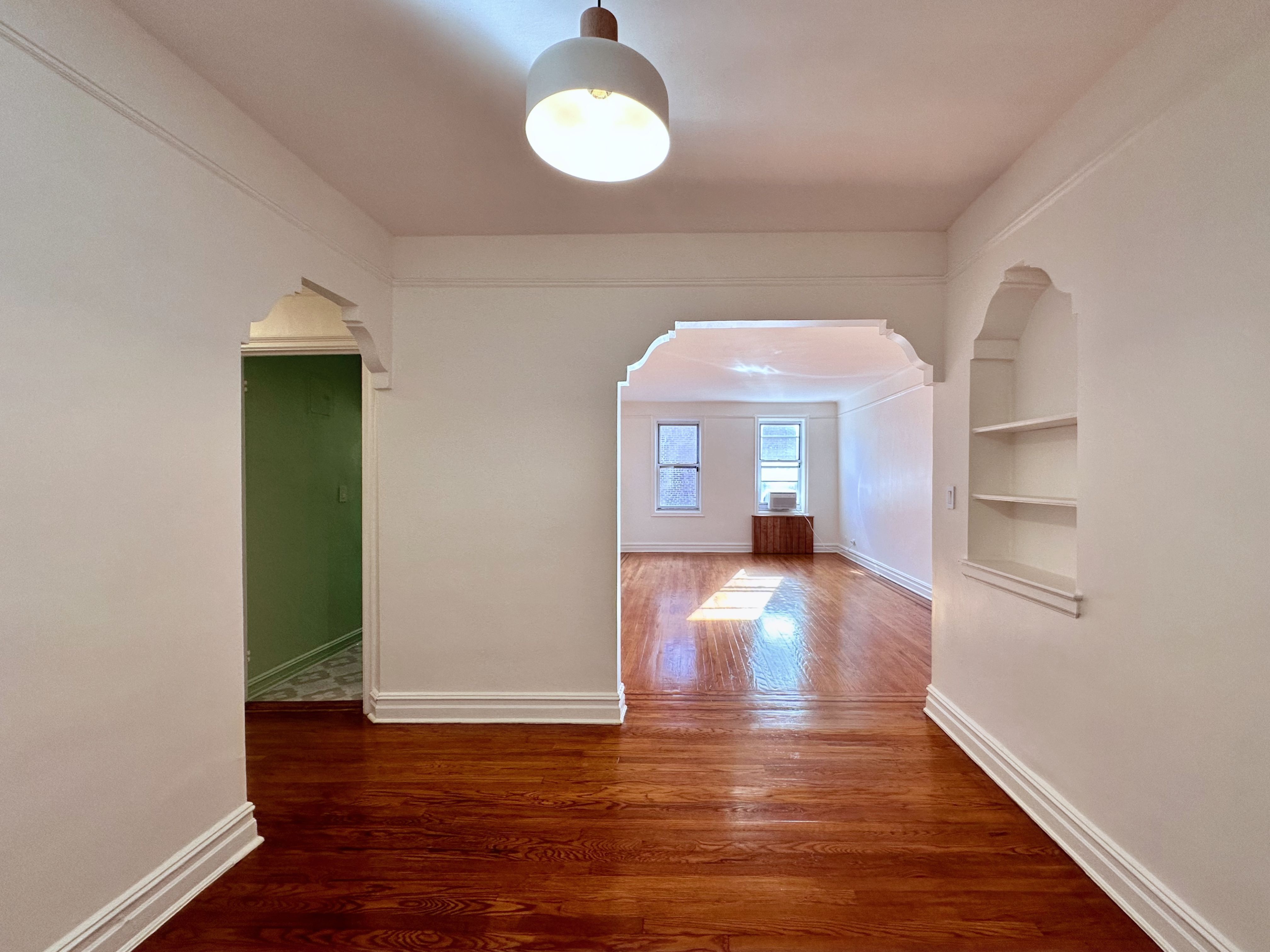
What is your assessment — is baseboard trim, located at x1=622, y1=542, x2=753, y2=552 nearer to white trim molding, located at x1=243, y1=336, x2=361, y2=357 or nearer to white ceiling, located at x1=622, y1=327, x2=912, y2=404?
white ceiling, located at x1=622, y1=327, x2=912, y2=404

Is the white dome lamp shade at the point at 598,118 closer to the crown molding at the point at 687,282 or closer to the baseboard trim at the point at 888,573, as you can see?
the crown molding at the point at 687,282

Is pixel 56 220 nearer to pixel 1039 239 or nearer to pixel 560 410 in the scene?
pixel 560 410

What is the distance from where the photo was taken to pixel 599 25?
1.25m

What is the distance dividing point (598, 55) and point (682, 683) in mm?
3274

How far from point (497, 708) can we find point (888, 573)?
5728mm

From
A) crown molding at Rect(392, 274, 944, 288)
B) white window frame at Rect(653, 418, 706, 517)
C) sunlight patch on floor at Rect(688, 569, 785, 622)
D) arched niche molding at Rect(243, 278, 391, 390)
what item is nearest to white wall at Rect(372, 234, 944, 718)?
crown molding at Rect(392, 274, 944, 288)

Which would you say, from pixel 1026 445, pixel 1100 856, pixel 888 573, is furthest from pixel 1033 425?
pixel 888 573

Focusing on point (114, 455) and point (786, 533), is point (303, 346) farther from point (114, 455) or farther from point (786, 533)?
point (786, 533)

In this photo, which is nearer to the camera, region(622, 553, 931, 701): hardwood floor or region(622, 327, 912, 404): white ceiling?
region(622, 553, 931, 701): hardwood floor

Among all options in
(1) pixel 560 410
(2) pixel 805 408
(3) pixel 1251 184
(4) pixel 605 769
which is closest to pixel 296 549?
(1) pixel 560 410

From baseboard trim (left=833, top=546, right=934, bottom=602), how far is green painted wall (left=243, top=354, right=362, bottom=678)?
4.97m

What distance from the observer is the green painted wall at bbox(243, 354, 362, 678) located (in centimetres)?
345

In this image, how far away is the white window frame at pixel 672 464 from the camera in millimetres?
9531

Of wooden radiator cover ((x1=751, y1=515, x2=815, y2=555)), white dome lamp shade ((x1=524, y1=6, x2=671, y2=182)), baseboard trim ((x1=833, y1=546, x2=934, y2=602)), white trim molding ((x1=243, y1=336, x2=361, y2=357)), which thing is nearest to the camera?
white dome lamp shade ((x1=524, y1=6, x2=671, y2=182))
